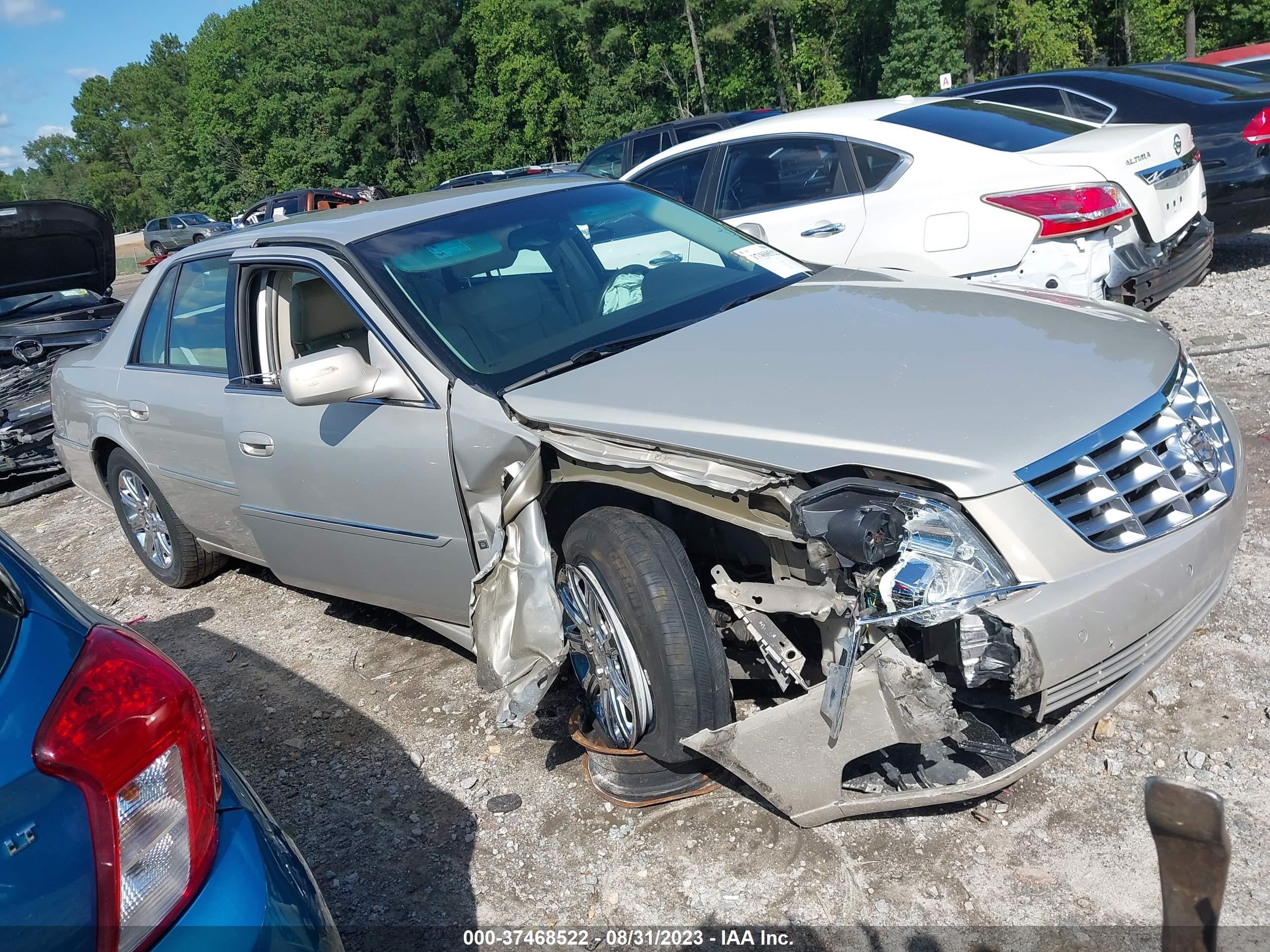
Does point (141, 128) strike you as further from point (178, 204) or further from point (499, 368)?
point (499, 368)

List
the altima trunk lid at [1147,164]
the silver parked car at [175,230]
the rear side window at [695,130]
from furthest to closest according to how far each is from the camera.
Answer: the silver parked car at [175,230] → the rear side window at [695,130] → the altima trunk lid at [1147,164]

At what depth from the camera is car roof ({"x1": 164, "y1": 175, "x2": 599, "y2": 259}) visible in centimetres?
371

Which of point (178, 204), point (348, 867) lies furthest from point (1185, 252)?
point (178, 204)

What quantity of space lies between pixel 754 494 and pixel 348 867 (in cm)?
164

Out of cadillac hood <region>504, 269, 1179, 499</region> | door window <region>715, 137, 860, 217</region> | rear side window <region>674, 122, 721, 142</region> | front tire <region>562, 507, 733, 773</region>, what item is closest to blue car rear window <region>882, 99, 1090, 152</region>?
door window <region>715, 137, 860, 217</region>

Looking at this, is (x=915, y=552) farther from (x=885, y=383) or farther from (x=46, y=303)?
(x=46, y=303)

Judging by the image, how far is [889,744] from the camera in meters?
2.25

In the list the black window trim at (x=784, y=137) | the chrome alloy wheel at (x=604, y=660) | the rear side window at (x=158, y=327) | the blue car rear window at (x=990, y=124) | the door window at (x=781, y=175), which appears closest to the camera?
the chrome alloy wheel at (x=604, y=660)

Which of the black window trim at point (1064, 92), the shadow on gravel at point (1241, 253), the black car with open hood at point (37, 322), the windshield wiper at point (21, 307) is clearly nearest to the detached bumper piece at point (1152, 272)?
the black window trim at point (1064, 92)

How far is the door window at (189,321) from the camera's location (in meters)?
4.20

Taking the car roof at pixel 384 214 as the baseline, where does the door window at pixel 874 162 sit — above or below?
below

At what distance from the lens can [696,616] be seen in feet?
8.41

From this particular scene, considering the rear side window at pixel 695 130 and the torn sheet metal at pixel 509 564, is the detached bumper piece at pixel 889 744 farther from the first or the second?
the rear side window at pixel 695 130

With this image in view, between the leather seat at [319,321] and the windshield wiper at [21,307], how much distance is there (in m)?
6.60
